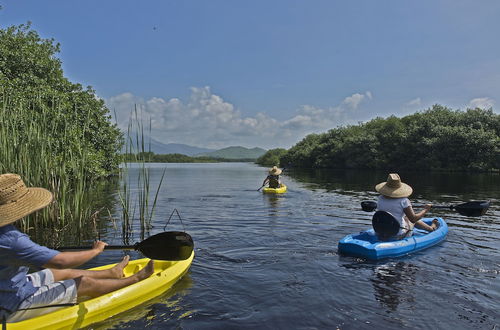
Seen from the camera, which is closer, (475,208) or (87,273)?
(87,273)

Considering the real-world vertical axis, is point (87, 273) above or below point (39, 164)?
below

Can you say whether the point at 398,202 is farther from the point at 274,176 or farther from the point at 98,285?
the point at 274,176

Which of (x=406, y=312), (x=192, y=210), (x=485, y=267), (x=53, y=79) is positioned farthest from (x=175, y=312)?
(x=53, y=79)

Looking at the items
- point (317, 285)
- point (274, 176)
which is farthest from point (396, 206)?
point (274, 176)

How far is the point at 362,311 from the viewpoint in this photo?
5.02 metres

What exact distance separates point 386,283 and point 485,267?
2.39m

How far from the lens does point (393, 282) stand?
20.1ft

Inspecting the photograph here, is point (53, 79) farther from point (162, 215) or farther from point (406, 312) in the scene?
point (406, 312)

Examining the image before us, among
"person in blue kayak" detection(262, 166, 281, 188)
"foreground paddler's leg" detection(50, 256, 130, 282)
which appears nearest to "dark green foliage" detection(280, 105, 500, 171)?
"person in blue kayak" detection(262, 166, 281, 188)

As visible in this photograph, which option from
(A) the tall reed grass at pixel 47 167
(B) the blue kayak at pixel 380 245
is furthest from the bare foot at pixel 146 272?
(B) the blue kayak at pixel 380 245

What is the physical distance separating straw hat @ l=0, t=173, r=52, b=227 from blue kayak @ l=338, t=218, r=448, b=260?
221 inches

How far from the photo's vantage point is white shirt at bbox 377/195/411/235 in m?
7.45

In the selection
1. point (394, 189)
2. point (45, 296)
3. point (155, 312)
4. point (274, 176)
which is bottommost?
point (155, 312)

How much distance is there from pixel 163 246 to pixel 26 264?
2.17m
